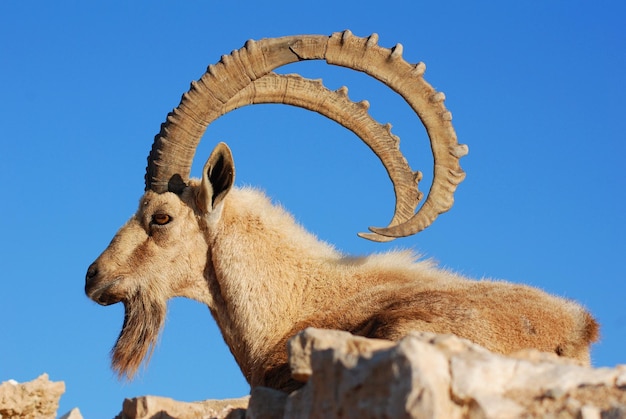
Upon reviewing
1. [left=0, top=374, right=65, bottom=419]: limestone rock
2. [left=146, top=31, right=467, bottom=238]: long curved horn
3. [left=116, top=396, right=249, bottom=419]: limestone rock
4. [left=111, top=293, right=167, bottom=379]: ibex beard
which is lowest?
[left=116, top=396, right=249, bottom=419]: limestone rock

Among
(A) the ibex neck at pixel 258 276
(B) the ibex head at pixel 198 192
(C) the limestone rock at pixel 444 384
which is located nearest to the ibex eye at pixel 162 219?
(B) the ibex head at pixel 198 192

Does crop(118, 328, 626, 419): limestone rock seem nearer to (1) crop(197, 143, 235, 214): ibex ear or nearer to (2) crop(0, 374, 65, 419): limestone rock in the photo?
(2) crop(0, 374, 65, 419): limestone rock

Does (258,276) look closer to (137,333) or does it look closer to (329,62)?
(137,333)

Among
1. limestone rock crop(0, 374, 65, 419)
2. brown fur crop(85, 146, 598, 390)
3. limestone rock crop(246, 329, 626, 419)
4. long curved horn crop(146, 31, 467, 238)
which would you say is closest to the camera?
limestone rock crop(246, 329, 626, 419)

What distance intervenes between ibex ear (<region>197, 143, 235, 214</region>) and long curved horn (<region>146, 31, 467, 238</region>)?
0.52 meters

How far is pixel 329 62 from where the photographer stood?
10.3 metres

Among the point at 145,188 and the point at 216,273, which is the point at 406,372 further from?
the point at 145,188

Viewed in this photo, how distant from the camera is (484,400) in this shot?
441cm

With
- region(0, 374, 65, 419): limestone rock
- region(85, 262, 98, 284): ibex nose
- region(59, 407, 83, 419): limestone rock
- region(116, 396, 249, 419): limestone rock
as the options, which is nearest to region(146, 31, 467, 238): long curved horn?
region(85, 262, 98, 284): ibex nose

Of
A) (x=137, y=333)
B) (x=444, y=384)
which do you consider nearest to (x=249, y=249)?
(x=137, y=333)

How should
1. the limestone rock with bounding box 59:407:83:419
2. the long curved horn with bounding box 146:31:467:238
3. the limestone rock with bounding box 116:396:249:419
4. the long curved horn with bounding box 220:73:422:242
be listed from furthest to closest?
1. the long curved horn with bounding box 220:73:422:242
2. the long curved horn with bounding box 146:31:467:238
3. the limestone rock with bounding box 59:407:83:419
4. the limestone rock with bounding box 116:396:249:419

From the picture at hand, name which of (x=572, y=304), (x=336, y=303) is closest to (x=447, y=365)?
(x=572, y=304)

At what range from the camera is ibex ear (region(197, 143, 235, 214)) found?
10.2m

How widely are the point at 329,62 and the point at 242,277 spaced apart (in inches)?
101
